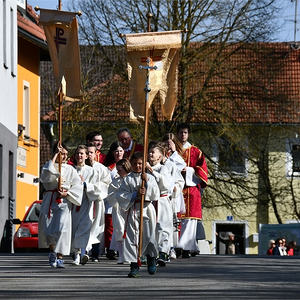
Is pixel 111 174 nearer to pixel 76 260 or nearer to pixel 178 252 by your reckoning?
pixel 76 260

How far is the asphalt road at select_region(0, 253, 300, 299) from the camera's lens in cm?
1291

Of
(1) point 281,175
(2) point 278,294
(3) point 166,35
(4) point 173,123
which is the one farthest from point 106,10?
(2) point 278,294

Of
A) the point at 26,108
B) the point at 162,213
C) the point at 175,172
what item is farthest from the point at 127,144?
the point at 26,108

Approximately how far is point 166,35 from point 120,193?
3.60 metres

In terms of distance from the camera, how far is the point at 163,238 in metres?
18.4

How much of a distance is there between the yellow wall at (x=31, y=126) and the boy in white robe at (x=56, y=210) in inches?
838

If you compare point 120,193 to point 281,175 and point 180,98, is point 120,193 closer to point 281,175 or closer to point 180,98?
point 180,98

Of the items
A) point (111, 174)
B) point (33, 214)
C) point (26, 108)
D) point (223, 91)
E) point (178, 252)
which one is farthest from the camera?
point (223, 91)

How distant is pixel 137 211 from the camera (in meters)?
16.5

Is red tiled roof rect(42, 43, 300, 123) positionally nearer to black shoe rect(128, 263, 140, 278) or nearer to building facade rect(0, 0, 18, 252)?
building facade rect(0, 0, 18, 252)

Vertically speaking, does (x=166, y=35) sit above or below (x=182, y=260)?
above

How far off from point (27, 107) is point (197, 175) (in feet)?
65.8

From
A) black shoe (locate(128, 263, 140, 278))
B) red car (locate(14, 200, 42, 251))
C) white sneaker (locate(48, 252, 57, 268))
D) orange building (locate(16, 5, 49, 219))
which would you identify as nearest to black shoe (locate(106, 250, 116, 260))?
white sneaker (locate(48, 252, 57, 268))

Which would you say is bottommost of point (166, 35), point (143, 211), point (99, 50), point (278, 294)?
point (278, 294)
